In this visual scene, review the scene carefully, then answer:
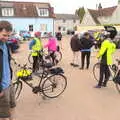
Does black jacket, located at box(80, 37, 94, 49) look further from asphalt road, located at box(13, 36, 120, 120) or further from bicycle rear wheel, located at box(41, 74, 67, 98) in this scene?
bicycle rear wheel, located at box(41, 74, 67, 98)

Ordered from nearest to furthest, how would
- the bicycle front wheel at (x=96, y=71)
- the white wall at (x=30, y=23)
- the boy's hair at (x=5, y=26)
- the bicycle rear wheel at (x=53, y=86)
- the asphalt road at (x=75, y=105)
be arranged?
the boy's hair at (x=5, y=26), the asphalt road at (x=75, y=105), the bicycle rear wheel at (x=53, y=86), the bicycle front wheel at (x=96, y=71), the white wall at (x=30, y=23)

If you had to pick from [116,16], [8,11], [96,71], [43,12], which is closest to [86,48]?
[96,71]

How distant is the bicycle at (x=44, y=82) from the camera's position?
29.5 feet

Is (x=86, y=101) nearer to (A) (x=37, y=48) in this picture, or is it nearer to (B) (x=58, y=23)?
(A) (x=37, y=48)

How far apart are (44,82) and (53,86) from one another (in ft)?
1.25

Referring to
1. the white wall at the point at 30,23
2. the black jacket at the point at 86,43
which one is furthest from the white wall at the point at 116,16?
the black jacket at the point at 86,43

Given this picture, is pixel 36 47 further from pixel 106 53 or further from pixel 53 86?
pixel 53 86

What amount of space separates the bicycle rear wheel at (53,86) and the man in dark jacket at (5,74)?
360 centimetres

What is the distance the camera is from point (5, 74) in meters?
5.41

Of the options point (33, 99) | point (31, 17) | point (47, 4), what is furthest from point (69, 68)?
point (47, 4)

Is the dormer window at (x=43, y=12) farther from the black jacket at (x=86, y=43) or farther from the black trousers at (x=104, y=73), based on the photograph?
the black trousers at (x=104, y=73)

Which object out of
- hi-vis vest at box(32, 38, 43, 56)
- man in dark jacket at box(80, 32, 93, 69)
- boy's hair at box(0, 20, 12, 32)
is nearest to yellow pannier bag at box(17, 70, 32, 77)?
boy's hair at box(0, 20, 12, 32)

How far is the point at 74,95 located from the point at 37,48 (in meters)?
4.53

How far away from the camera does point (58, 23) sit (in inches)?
3713
